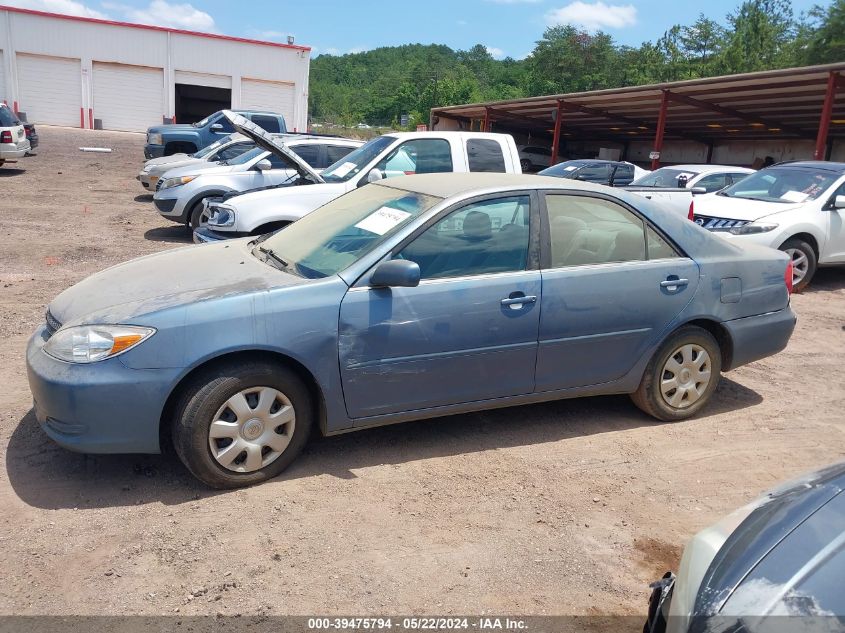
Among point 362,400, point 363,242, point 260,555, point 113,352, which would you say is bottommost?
Answer: point 260,555

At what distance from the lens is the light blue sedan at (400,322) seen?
3.49 metres

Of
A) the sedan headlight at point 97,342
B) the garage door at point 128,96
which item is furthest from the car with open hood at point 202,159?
the garage door at point 128,96

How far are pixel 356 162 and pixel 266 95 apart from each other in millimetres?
31318

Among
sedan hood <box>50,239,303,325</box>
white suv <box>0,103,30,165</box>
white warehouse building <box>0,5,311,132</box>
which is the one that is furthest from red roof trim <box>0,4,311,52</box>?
sedan hood <box>50,239,303,325</box>

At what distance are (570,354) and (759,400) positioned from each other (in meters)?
2.03

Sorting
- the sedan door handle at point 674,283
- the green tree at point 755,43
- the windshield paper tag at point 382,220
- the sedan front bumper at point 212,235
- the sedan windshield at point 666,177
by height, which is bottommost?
the sedan front bumper at point 212,235

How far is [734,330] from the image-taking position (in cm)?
489

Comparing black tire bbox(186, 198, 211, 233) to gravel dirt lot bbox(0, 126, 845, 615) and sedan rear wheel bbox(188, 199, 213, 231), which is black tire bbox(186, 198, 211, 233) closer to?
sedan rear wheel bbox(188, 199, 213, 231)

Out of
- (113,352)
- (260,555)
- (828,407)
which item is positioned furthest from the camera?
(828,407)

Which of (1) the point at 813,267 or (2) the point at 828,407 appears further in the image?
(1) the point at 813,267

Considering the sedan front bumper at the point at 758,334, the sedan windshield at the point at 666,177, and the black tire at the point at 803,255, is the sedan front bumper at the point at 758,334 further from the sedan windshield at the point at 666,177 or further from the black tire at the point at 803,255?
the sedan windshield at the point at 666,177

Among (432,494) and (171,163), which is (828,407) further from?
(171,163)

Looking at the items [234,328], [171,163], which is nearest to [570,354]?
[234,328]

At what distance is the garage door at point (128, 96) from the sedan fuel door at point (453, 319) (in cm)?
3575
